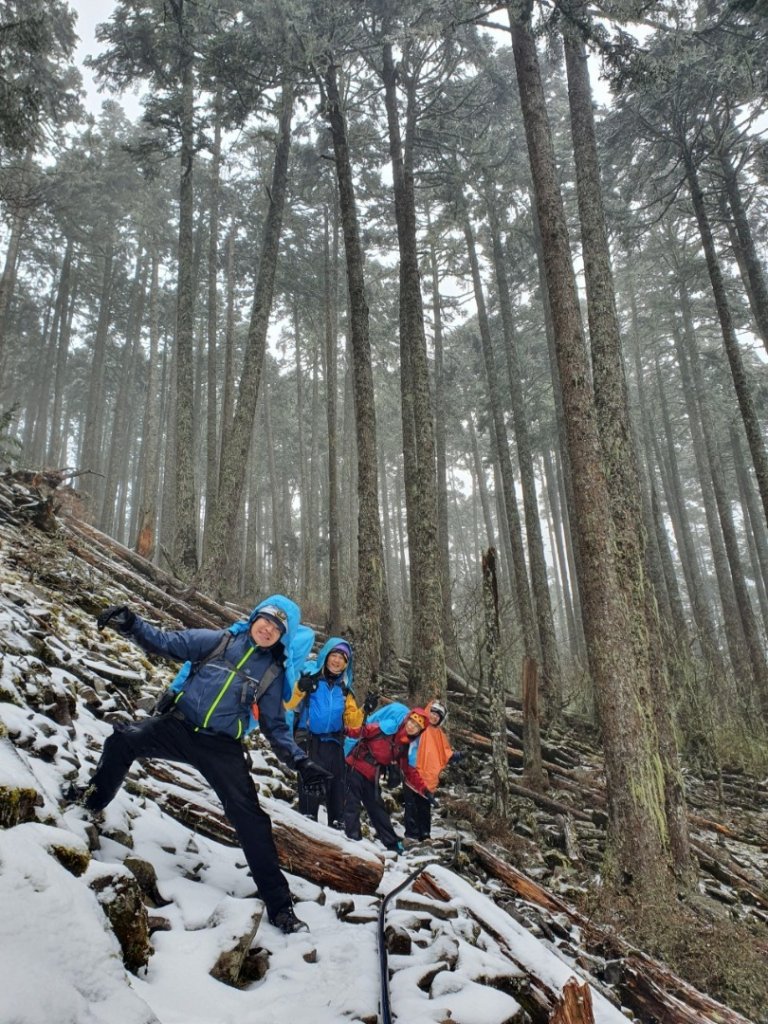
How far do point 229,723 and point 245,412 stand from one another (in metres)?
8.78

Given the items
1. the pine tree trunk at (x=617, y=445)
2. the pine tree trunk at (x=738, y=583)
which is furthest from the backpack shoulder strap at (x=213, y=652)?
the pine tree trunk at (x=738, y=583)

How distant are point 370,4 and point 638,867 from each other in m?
14.6

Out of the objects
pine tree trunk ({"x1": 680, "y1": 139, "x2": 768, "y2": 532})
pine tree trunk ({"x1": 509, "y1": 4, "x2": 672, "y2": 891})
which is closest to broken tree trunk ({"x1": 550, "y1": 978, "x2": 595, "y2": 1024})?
pine tree trunk ({"x1": 509, "y1": 4, "x2": 672, "y2": 891})

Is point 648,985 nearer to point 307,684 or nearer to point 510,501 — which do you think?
point 307,684

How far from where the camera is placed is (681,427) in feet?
102

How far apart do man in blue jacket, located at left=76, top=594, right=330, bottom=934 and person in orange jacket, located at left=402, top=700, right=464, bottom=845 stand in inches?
119

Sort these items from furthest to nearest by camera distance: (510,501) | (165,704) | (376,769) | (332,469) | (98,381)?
(98,381), (332,469), (510,501), (376,769), (165,704)

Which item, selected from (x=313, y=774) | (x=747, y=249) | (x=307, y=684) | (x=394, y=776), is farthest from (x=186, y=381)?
(x=747, y=249)

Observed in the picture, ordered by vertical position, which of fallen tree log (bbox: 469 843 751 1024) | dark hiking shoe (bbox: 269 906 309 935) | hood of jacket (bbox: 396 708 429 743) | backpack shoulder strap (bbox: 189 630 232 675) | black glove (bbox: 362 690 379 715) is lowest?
fallen tree log (bbox: 469 843 751 1024)

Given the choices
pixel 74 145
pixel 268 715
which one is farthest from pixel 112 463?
pixel 268 715

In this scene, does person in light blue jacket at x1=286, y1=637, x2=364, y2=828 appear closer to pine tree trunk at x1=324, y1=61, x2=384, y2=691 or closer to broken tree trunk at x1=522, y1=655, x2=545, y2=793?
pine tree trunk at x1=324, y1=61, x2=384, y2=691

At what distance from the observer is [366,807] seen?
571 centimetres

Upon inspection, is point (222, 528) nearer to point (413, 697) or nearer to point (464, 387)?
point (413, 697)

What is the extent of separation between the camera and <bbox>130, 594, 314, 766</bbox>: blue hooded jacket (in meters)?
3.44
